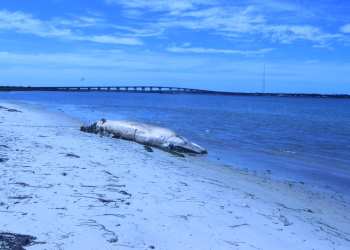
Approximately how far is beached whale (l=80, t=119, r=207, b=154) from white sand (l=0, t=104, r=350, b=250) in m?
4.31

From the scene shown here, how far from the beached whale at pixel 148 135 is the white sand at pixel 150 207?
14.1 feet

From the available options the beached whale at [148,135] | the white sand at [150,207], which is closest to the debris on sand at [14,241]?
the white sand at [150,207]

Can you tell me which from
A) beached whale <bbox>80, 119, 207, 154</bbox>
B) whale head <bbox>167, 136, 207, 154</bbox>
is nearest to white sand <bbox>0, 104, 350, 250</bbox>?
whale head <bbox>167, 136, 207, 154</bbox>

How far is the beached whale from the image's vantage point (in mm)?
15008

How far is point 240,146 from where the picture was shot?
19250 mm

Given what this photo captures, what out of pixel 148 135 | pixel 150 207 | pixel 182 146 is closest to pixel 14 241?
pixel 150 207

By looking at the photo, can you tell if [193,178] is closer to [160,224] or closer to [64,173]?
[64,173]

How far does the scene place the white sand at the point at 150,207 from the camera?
5.24 m

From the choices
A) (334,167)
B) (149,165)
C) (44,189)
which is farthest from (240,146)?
(44,189)

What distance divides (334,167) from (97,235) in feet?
36.0

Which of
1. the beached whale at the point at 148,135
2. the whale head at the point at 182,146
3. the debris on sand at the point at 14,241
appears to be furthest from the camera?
the beached whale at the point at 148,135

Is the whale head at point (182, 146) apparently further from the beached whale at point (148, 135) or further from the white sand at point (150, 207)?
the white sand at point (150, 207)

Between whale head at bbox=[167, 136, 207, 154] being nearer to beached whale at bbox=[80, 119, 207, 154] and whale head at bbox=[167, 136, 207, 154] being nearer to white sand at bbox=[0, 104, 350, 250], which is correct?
beached whale at bbox=[80, 119, 207, 154]

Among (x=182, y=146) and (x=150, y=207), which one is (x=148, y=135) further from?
(x=150, y=207)
